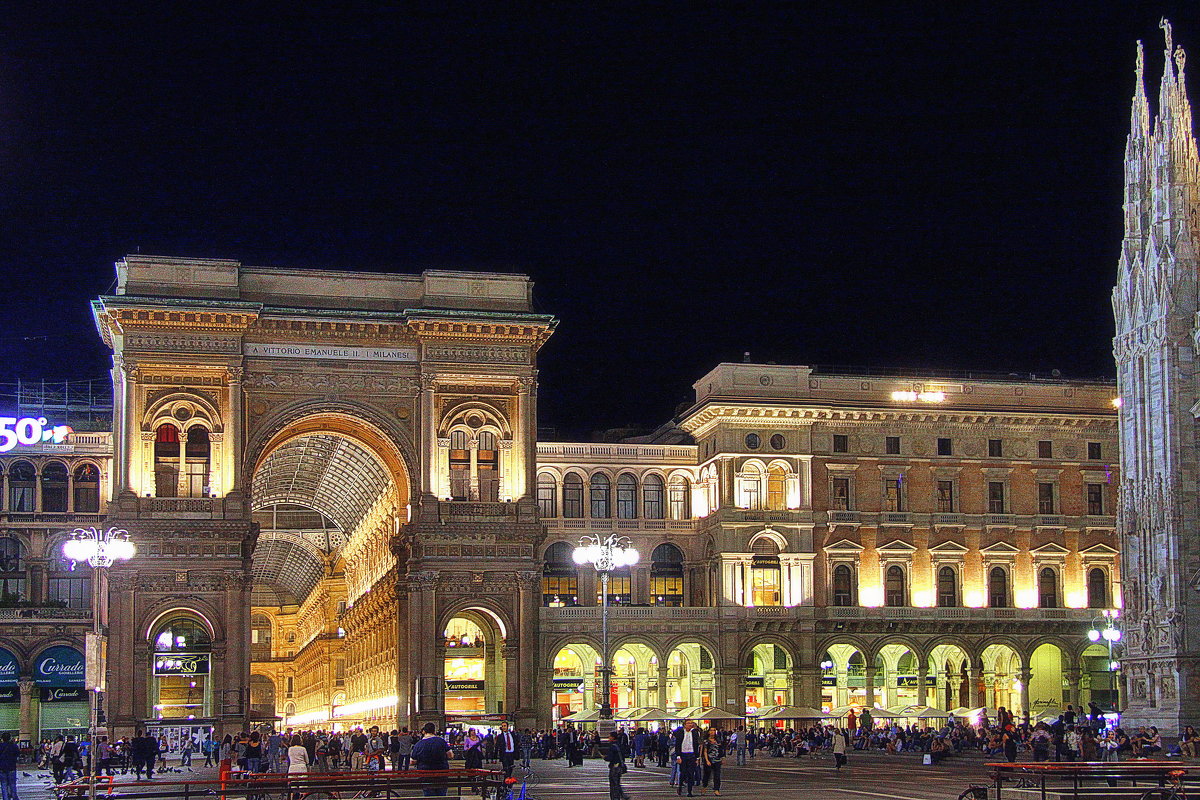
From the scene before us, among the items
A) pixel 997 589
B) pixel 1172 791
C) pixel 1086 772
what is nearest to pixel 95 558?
pixel 1086 772

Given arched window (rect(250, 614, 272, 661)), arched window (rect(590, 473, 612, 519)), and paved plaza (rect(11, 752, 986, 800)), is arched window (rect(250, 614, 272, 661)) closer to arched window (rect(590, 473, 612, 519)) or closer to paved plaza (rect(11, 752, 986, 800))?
arched window (rect(590, 473, 612, 519))

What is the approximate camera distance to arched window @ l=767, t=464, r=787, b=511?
8900cm

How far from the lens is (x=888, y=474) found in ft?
297

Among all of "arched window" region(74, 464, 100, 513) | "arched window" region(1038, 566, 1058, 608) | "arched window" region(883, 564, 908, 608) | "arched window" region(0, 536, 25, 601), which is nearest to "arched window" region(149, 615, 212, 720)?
"arched window" region(0, 536, 25, 601)

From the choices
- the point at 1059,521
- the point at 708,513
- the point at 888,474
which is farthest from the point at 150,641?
the point at 1059,521

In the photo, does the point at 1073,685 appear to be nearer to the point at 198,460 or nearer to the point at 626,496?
the point at 626,496

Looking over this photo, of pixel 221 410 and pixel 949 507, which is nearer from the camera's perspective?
pixel 221 410

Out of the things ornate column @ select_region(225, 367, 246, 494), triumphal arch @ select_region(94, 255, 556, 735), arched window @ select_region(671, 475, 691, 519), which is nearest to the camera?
triumphal arch @ select_region(94, 255, 556, 735)

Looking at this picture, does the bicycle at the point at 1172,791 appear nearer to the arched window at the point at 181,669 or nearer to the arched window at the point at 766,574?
the arched window at the point at 181,669

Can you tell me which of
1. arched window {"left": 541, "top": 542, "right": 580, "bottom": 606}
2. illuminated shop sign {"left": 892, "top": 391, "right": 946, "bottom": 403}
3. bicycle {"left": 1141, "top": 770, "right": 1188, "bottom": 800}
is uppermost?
illuminated shop sign {"left": 892, "top": 391, "right": 946, "bottom": 403}

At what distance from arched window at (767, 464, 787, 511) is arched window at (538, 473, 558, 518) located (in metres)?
11.5

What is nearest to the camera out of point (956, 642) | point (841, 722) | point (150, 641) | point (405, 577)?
point (150, 641)

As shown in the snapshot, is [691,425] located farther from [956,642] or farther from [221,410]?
[221,410]

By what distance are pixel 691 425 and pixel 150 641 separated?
34.1m
